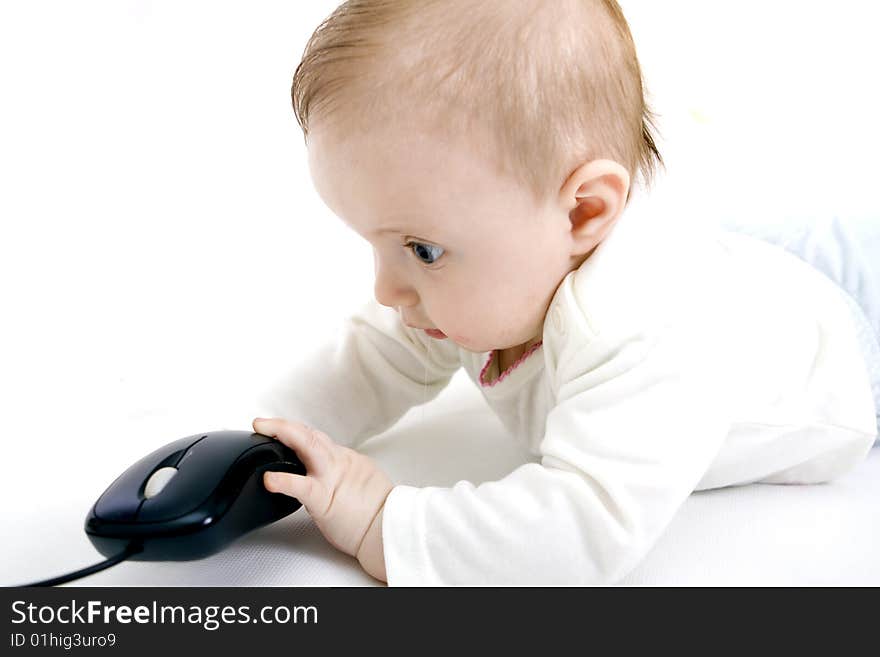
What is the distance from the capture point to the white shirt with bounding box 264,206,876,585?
809 mm

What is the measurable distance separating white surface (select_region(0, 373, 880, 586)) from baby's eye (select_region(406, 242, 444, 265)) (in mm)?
260

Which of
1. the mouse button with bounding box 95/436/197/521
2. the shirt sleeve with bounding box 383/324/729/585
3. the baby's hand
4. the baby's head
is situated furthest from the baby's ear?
the mouse button with bounding box 95/436/197/521

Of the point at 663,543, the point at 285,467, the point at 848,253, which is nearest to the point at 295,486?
the point at 285,467

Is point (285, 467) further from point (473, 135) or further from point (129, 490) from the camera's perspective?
point (473, 135)

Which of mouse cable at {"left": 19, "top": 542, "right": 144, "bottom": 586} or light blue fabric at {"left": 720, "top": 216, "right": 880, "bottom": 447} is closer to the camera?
mouse cable at {"left": 19, "top": 542, "right": 144, "bottom": 586}

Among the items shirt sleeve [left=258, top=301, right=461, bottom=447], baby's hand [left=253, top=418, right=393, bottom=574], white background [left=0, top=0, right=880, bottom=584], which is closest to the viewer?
baby's hand [left=253, top=418, right=393, bottom=574]

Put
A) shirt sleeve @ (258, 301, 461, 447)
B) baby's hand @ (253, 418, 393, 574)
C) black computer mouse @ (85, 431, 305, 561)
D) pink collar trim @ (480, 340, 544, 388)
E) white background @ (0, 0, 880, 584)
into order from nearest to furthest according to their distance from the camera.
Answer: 1. black computer mouse @ (85, 431, 305, 561)
2. baby's hand @ (253, 418, 393, 574)
3. pink collar trim @ (480, 340, 544, 388)
4. shirt sleeve @ (258, 301, 461, 447)
5. white background @ (0, 0, 880, 584)

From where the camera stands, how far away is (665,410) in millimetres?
846

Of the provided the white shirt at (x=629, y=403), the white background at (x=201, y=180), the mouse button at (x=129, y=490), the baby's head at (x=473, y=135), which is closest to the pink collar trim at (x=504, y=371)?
the white shirt at (x=629, y=403)

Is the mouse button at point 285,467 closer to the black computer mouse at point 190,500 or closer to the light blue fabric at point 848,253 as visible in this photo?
the black computer mouse at point 190,500

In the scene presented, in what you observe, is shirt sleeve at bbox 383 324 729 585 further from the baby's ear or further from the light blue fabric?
the light blue fabric
